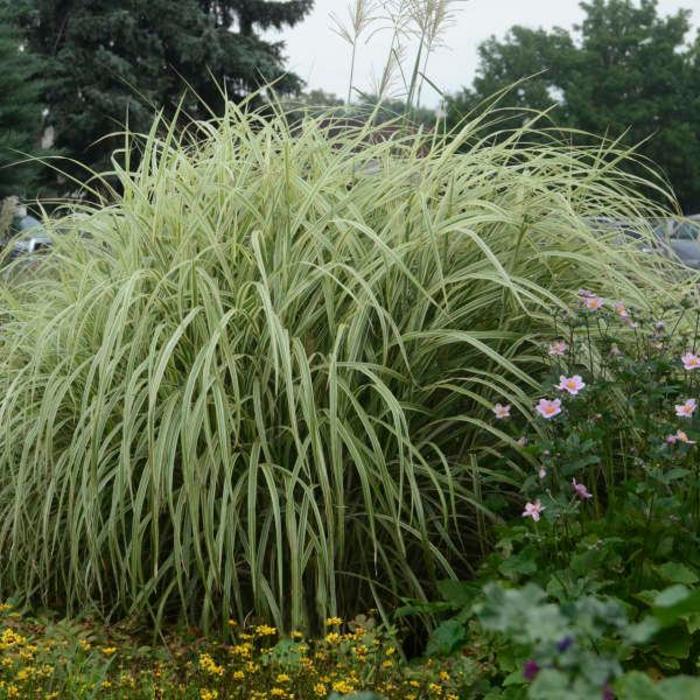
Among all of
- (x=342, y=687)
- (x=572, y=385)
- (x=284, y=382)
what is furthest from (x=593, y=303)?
(x=342, y=687)

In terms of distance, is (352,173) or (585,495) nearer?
(585,495)

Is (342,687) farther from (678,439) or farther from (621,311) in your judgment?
(621,311)

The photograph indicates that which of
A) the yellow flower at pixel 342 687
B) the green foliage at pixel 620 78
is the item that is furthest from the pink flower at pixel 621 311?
the green foliage at pixel 620 78

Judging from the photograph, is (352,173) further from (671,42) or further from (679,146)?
(671,42)

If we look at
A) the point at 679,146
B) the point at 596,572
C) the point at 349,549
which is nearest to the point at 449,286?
the point at 349,549

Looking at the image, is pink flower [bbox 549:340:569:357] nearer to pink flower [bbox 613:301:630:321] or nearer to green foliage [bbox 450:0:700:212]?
pink flower [bbox 613:301:630:321]

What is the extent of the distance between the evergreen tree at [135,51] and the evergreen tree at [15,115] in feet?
15.7

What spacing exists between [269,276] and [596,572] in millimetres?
1157

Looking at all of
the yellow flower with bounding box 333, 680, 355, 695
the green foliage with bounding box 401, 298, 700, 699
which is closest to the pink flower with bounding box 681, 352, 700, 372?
the green foliage with bounding box 401, 298, 700, 699

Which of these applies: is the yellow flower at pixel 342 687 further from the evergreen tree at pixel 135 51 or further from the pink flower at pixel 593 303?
the evergreen tree at pixel 135 51

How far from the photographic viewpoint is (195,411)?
101 inches

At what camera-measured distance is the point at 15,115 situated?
16.4 metres

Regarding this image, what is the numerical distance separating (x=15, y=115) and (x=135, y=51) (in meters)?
7.32

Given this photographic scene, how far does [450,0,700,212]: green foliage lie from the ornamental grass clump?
3317 centimetres
